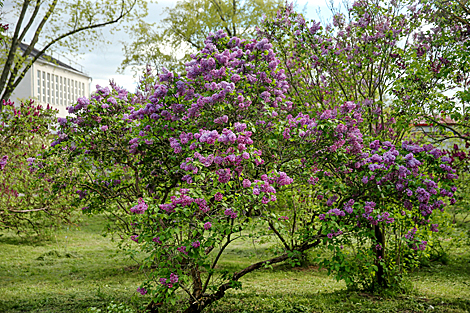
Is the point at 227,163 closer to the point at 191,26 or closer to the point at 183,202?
Result: the point at 183,202

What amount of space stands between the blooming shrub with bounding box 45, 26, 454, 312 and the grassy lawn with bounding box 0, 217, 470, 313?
1090 millimetres

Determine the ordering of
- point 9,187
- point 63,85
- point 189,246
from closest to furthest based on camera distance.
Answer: point 189,246 → point 9,187 → point 63,85

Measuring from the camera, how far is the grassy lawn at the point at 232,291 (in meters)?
5.81

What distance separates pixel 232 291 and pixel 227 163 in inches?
147

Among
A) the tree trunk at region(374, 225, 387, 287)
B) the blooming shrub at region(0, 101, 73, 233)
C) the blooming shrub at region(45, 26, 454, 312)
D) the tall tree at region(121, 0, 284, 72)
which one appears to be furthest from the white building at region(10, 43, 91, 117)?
the tree trunk at region(374, 225, 387, 287)

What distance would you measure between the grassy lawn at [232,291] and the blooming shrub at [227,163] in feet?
3.58

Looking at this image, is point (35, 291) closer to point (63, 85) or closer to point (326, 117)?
point (326, 117)

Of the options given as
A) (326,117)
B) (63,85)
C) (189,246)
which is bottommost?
(189,246)

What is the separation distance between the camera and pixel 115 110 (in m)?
5.77

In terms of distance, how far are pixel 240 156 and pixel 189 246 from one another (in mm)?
985

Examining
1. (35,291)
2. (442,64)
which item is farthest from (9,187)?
(442,64)

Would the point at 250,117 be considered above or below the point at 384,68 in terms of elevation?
below

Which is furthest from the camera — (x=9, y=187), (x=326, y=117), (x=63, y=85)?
(x=63, y=85)

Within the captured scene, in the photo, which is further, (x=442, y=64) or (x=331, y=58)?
(x=331, y=58)
